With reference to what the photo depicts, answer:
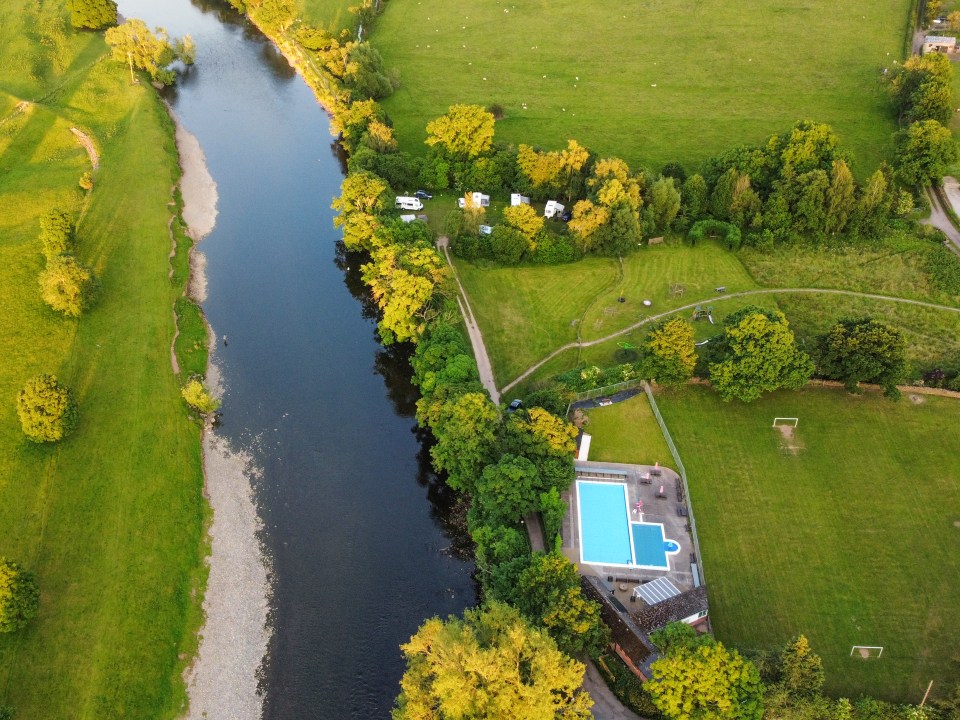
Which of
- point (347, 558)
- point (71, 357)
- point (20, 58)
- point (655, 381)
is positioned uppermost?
point (20, 58)

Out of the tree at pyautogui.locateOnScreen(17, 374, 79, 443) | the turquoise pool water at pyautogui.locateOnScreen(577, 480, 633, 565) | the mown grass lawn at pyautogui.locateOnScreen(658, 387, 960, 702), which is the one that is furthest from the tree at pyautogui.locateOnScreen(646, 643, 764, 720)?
the tree at pyautogui.locateOnScreen(17, 374, 79, 443)

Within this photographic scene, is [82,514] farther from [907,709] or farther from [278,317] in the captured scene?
[907,709]

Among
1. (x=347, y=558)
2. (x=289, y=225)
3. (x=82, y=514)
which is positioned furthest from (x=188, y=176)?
(x=347, y=558)

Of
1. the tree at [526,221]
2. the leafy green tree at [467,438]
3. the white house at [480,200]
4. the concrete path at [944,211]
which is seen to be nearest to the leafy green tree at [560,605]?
the leafy green tree at [467,438]

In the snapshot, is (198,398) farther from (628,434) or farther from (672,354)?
(672,354)

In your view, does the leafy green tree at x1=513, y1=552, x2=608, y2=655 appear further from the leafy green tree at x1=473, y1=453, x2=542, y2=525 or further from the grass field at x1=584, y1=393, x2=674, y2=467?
the grass field at x1=584, y1=393, x2=674, y2=467

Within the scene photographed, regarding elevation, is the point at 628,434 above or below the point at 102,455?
above

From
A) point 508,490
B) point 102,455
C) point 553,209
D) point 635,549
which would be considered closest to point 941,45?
point 553,209

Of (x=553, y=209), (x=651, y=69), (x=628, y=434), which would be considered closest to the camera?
(x=628, y=434)
